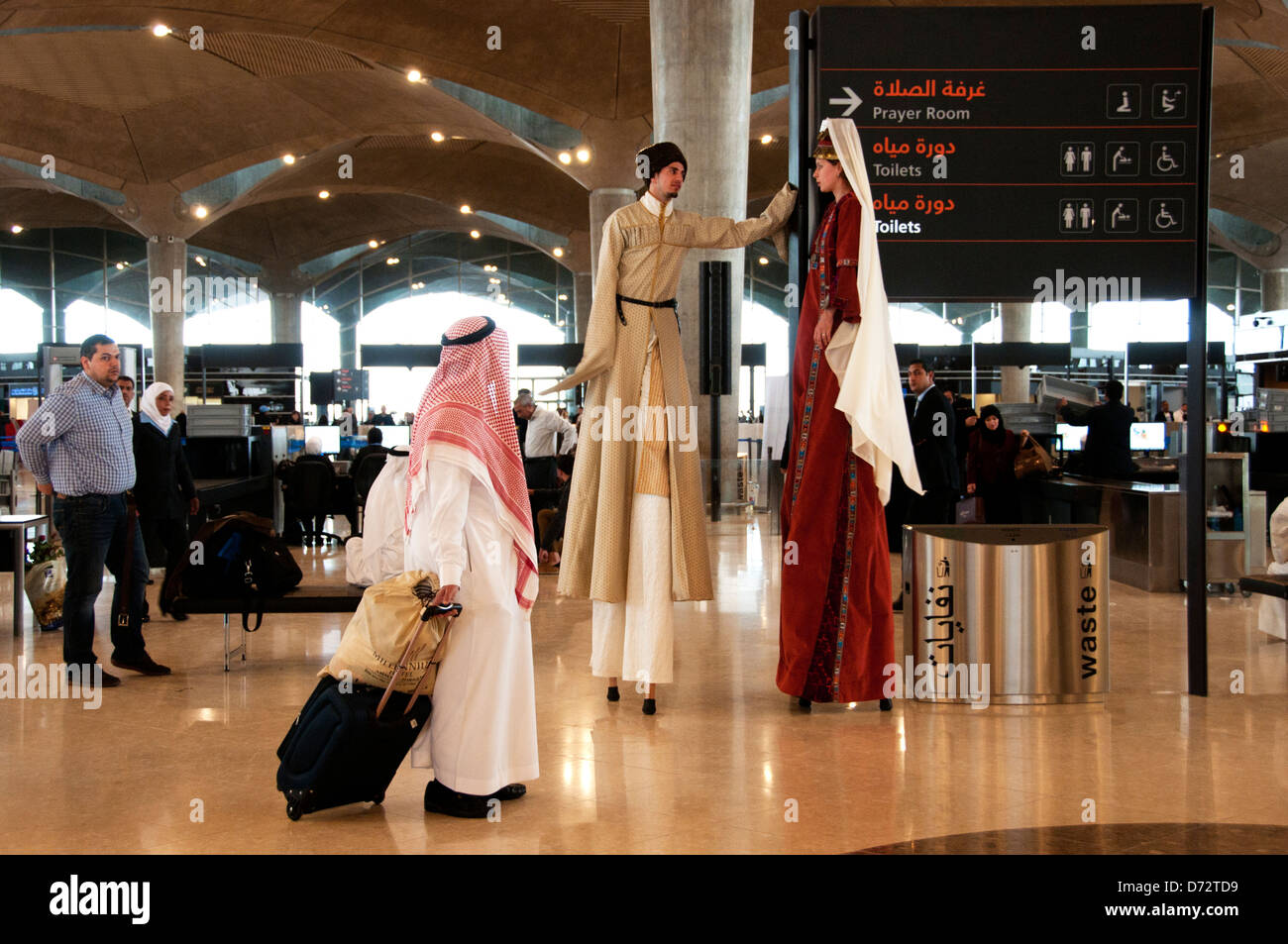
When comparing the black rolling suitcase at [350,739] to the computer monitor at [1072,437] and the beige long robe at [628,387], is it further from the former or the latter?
the computer monitor at [1072,437]

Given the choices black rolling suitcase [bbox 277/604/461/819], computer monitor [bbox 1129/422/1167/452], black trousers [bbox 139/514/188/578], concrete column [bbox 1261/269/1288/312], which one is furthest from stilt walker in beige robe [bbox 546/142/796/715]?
concrete column [bbox 1261/269/1288/312]

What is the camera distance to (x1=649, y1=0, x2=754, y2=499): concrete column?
12703 millimetres

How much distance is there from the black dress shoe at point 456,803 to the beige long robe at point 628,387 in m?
1.46

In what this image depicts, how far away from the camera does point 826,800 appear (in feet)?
11.8

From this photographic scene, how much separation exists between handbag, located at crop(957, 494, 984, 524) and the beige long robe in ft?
17.9

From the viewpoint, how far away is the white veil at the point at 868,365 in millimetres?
4527

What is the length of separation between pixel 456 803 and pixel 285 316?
117 feet

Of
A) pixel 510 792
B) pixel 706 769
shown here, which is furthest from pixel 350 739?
pixel 706 769

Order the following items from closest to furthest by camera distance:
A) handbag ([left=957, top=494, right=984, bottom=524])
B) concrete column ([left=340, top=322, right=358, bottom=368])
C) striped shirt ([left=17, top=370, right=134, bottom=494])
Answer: striped shirt ([left=17, top=370, right=134, bottom=494]) → handbag ([left=957, top=494, right=984, bottom=524]) → concrete column ([left=340, top=322, right=358, bottom=368])

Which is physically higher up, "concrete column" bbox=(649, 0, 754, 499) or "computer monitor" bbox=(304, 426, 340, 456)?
"concrete column" bbox=(649, 0, 754, 499)

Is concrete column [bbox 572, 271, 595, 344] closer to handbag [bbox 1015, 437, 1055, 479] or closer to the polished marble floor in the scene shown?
handbag [bbox 1015, 437, 1055, 479]

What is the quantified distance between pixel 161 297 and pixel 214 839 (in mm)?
25992
